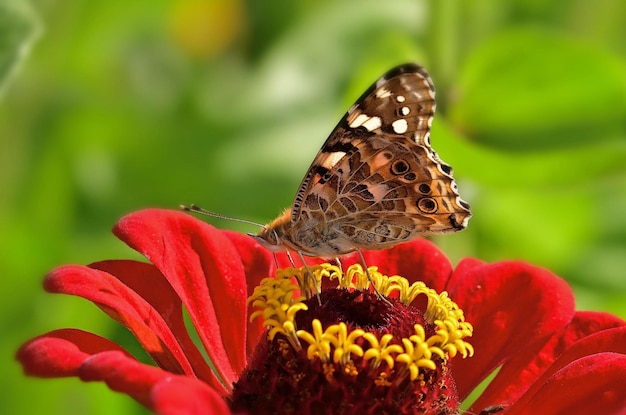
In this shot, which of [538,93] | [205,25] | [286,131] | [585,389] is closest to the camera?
[585,389]

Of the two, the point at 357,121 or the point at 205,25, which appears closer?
the point at 357,121

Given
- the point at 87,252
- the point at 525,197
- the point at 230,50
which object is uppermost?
the point at 230,50

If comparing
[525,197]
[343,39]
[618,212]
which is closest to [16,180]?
[343,39]

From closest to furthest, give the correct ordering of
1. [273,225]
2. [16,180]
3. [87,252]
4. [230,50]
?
[273,225], [87,252], [16,180], [230,50]

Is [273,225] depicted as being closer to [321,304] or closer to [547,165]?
[321,304]

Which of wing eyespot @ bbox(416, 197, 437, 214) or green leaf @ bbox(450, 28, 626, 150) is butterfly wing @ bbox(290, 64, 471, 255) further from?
green leaf @ bbox(450, 28, 626, 150)

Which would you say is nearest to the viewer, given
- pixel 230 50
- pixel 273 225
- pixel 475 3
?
pixel 273 225

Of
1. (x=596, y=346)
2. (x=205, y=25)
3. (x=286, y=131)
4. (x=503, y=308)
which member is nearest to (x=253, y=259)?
(x=503, y=308)

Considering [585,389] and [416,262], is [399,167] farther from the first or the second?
[585,389]
